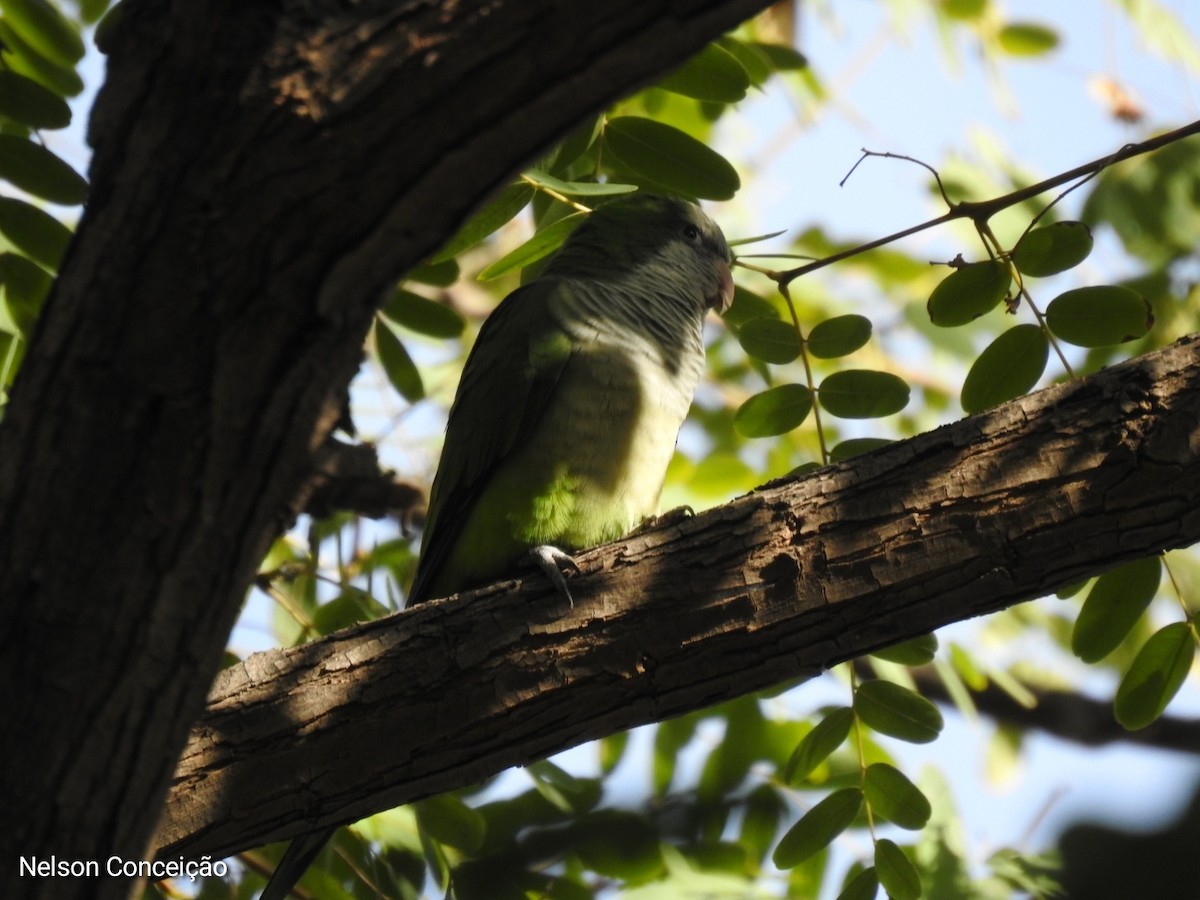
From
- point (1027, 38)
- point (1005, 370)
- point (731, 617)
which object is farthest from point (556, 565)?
point (1027, 38)

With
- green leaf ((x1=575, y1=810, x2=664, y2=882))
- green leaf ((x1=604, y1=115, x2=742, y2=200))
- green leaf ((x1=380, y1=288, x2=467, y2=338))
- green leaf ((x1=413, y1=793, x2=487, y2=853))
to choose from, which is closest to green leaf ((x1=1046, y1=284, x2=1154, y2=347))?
green leaf ((x1=604, y1=115, x2=742, y2=200))

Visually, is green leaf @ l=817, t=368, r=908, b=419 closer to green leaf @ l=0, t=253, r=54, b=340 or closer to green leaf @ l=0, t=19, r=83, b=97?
green leaf @ l=0, t=253, r=54, b=340

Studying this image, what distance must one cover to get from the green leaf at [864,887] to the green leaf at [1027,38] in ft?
14.9

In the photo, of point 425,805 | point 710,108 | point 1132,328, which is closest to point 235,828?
point 425,805

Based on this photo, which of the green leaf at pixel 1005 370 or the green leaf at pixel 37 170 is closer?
the green leaf at pixel 37 170

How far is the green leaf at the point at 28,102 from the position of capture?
3.44 meters

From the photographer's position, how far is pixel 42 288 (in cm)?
365

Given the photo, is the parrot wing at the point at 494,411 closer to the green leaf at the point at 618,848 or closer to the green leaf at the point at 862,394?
the green leaf at the point at 862,394

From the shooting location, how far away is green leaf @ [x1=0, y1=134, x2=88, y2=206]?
3.47 meters

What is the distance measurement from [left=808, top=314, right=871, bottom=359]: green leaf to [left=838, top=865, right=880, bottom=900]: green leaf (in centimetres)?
172

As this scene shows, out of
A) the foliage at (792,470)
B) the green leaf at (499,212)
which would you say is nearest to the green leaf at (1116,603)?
the foliage at (792,470)

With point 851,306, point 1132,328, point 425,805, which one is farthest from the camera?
point 851,306

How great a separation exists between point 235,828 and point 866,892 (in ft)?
6.34

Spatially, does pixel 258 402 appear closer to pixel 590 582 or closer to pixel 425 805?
pixel 590 582
